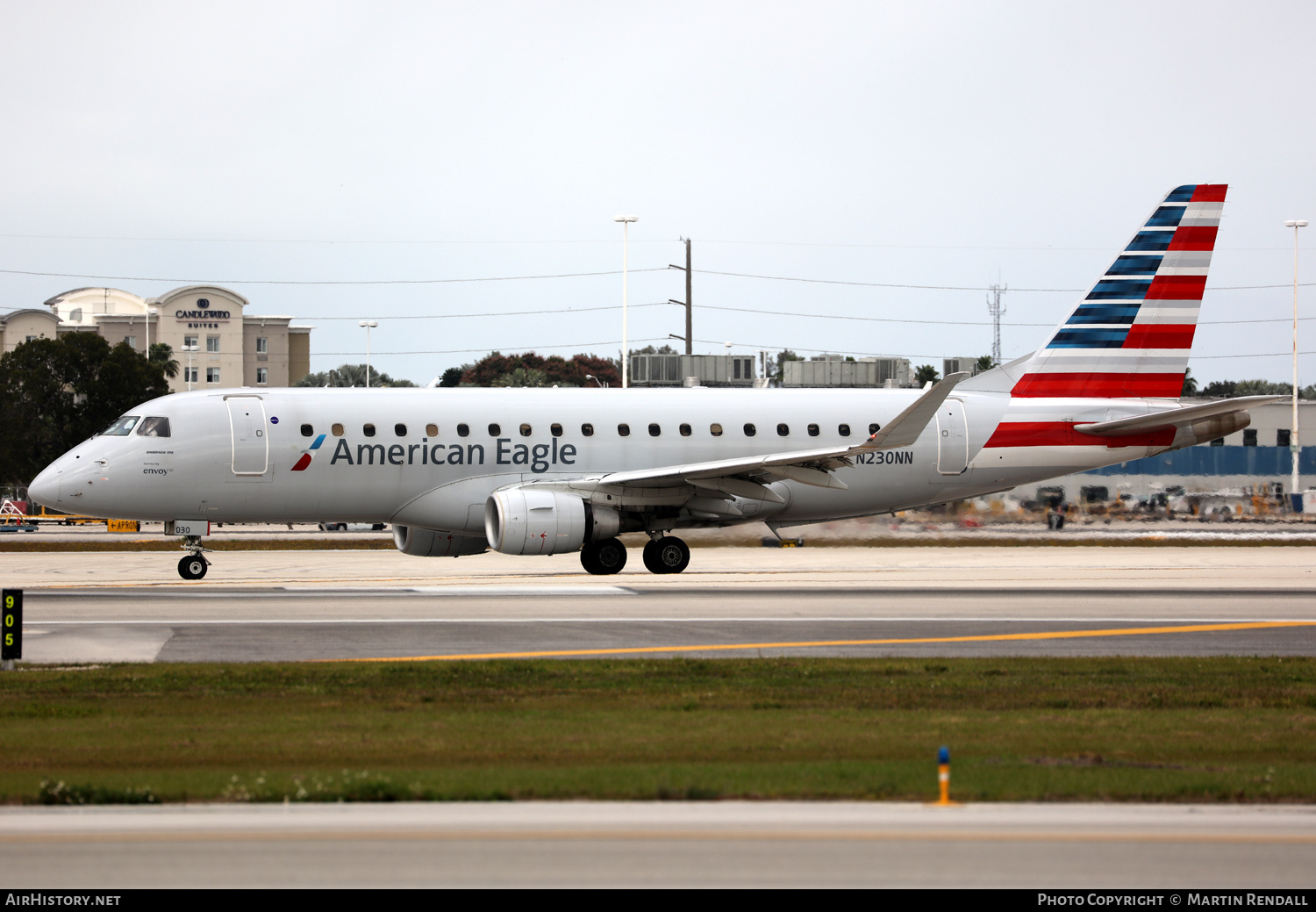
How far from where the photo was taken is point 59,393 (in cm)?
6856

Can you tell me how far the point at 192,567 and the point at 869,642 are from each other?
15741 millimetres

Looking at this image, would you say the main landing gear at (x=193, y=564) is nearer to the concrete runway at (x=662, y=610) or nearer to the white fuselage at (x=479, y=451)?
the concrete runway at (x=662, y=610)

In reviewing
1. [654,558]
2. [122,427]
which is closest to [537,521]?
[654,558]

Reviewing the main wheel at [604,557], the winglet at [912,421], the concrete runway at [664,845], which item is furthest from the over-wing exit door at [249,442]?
the concrete runway at [664,845]

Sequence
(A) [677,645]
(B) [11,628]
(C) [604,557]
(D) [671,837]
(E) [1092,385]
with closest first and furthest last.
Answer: (D) [671,837] < (B) [11,628] < (A) [677,645] < (C) [604,557] < (E) [1092,385]

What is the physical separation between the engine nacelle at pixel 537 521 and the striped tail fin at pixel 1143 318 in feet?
39.0

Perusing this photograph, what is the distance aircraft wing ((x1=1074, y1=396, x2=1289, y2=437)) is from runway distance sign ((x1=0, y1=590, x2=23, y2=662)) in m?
23.5

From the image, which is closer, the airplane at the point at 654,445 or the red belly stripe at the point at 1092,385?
the airplane at the point at 654,445

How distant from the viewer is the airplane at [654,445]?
27.2 metres

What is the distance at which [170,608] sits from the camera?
22.3 metres

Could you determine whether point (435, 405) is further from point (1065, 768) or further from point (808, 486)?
point (1065, 768)

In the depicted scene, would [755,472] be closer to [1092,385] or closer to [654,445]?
[654,445]

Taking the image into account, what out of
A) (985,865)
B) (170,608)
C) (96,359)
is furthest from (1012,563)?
(96,359)

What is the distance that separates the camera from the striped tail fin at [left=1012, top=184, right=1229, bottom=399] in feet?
105
